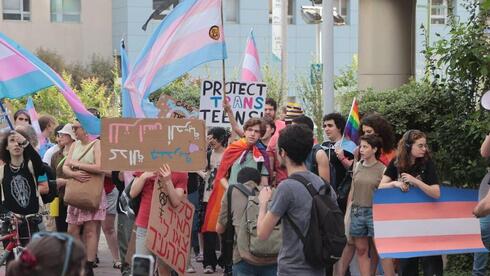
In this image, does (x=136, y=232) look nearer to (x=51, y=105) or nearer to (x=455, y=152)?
(x=455, y=152)

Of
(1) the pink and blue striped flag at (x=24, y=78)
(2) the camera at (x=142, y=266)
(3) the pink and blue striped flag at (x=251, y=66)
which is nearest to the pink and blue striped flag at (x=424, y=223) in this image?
(1) the pink and blue striped flag at (x=24, y=78)

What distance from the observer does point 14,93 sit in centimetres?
1212

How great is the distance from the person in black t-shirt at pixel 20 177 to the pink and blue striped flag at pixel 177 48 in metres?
1.10

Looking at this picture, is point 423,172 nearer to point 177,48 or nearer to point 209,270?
point 177,48

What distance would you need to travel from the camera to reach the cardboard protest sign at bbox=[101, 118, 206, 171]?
9.18 meters

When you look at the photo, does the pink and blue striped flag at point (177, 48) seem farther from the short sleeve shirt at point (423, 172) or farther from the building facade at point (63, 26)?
the building facade at point (63, 26)

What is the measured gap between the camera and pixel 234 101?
12469mm

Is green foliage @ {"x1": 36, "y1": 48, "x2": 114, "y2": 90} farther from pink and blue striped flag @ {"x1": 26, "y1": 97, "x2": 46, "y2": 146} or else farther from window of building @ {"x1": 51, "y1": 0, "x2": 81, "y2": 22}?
pink and blue striped flag @ {"x1": 26, "y1": 97, "x2": 46, "y2": 146}

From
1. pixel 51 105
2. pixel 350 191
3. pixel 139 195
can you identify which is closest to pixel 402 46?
pixel 350 191

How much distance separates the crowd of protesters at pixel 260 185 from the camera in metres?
7.09

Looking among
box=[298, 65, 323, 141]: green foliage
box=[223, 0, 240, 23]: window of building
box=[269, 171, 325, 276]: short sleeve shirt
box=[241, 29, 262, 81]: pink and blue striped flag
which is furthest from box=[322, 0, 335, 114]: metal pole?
box=[223, 0, 240, 23]: window of building

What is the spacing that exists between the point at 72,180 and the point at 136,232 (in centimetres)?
248

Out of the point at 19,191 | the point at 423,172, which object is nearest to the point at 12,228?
the point at 19,191

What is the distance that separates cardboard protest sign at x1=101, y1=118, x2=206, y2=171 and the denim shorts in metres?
1.78
